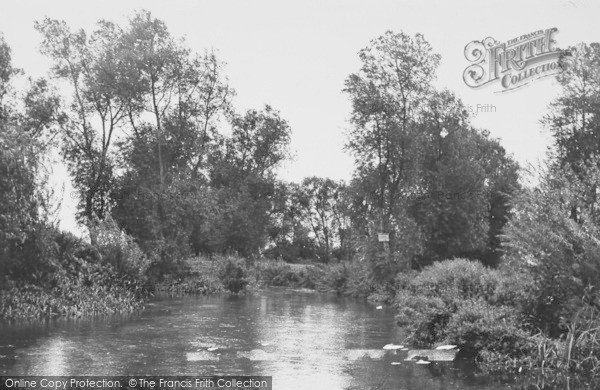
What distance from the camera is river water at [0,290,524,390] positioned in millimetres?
12672

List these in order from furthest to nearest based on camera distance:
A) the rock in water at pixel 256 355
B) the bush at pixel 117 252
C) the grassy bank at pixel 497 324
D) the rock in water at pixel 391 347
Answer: the bush at pixel 117 252 → the rock in water at pixel 391 347 → the rock in water at pixel 256 355 → the grassy bank at pixel 497 324

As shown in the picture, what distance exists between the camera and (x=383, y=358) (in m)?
15.1

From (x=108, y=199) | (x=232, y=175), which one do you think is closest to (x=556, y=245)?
(x=108, y=199)

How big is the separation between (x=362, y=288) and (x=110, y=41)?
23.7 metres

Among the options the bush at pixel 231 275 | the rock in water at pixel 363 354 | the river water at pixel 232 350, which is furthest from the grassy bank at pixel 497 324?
the bush at pixel 231 275

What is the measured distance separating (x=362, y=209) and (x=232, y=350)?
85.9 feet

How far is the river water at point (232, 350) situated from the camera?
12672 mm

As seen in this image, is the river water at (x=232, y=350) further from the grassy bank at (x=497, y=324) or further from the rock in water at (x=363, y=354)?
the grassy bank at (x=497, y=324)

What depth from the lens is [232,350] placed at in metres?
16.0

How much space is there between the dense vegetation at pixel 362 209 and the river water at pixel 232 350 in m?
1.91

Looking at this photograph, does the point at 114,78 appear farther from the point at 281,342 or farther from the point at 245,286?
the point at 281,342

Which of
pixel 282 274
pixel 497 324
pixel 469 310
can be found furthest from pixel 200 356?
pixel 282 274

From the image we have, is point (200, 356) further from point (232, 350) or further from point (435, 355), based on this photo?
point (435, 355)

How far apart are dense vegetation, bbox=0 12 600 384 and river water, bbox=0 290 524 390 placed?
1.91 m
